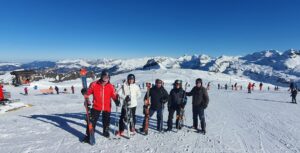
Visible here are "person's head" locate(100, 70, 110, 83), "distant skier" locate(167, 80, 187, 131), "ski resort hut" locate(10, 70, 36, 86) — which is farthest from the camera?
"ski resort hut" locate(10, 70, 36, 86)

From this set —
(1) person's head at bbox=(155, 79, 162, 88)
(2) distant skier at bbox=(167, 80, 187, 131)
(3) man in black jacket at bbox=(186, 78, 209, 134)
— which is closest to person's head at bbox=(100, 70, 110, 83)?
(1) person's head at bbox=(155, 79, 162, 88)

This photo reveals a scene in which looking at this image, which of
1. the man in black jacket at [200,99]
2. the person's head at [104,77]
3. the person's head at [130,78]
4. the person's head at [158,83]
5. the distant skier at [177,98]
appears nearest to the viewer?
the person's head at [104,77]

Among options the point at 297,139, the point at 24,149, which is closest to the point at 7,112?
the point at 24,149

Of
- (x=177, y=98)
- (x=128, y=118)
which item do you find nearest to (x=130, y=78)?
(x=128, y=118)

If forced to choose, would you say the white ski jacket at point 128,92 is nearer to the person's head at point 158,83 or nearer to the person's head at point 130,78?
the person's head at point 130,78

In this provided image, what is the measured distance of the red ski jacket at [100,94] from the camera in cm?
814

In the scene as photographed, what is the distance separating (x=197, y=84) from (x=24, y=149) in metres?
5.70

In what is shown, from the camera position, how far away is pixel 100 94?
8219mm

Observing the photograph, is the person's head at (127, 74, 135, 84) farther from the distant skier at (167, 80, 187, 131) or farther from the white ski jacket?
the distant skier at (167, 80, 187, 131)

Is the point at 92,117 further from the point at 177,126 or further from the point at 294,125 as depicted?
the point at 294,125

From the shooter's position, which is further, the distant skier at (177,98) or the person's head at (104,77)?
the distant skier at (177,98)

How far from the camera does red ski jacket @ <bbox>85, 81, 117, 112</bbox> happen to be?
26.7 feet

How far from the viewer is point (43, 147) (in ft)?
25.2

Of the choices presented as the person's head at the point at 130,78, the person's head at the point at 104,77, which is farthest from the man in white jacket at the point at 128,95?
the person's head at the point at 104,77
